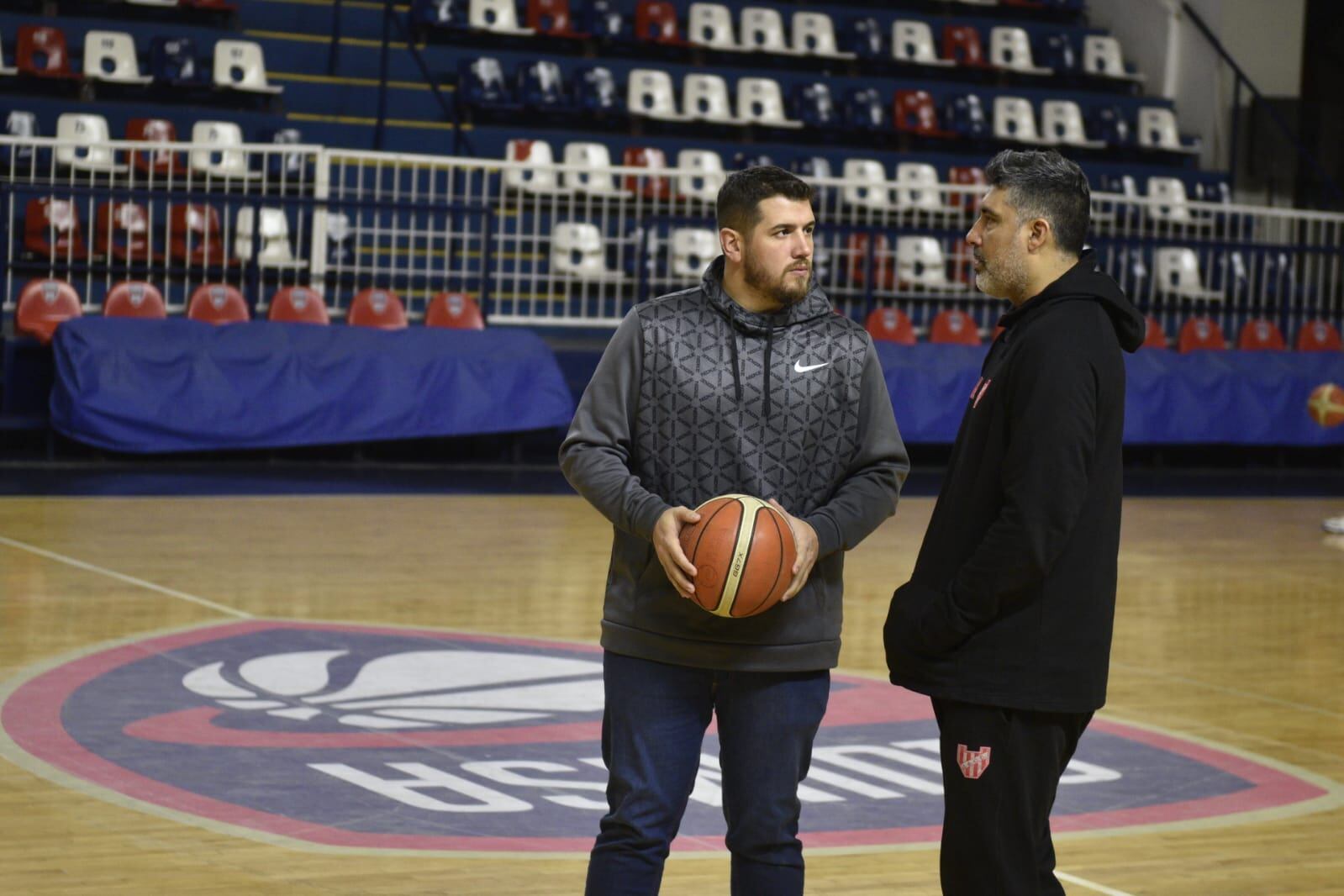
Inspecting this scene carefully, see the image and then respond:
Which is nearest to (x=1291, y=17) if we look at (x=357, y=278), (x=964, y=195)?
(x=964, y=195)

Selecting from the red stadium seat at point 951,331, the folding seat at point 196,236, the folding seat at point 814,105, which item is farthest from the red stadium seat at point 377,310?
the folding seat at point 814,105

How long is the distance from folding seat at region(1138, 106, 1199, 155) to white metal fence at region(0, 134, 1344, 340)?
5.17 feet

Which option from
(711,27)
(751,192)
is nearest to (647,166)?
(711,27)

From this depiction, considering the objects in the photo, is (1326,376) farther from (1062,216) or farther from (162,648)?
(1062,216)

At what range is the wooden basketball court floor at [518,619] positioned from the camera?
4680 millimetres

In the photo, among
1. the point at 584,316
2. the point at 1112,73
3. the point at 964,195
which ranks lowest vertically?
the point at 584,316

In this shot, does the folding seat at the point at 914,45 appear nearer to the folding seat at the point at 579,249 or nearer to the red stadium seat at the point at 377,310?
the folding seat at the point at 579,249

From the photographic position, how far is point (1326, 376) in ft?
54.1

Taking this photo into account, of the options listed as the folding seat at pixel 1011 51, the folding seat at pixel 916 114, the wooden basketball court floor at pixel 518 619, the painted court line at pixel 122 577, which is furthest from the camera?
the folding seat at pixel 1011 51

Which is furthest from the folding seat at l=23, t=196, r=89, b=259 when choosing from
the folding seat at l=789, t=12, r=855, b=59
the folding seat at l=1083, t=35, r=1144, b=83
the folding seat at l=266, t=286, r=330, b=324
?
the folding seat at l=1083, t=35, r=1144, b=83

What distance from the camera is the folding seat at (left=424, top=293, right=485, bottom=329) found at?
1454 cm

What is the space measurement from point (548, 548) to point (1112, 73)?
12934 mm

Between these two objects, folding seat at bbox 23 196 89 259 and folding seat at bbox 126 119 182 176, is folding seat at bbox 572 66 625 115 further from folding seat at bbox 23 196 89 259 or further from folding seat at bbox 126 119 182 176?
folding seat at bbox 23 196 89 259

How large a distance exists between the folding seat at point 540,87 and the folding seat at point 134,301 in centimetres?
509
